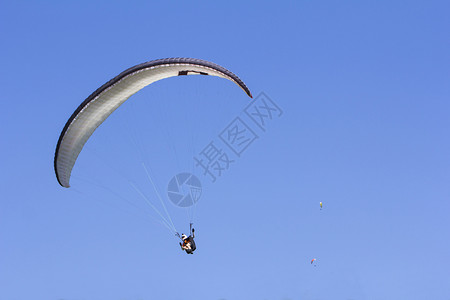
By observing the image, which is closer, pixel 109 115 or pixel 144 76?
pixel 144 76

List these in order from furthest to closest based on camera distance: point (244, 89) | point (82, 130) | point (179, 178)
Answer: point (179, 178), point (82, 130), point (244, 89)

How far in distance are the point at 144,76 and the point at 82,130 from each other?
445 cm

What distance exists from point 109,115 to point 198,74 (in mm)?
5575

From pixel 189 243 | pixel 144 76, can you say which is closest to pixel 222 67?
pixel 144 76

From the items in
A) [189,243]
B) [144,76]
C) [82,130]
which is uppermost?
[144,76]

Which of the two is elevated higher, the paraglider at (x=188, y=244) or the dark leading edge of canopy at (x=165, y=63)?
the dark leading edge of canopy at (x=165, y=63)

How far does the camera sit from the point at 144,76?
35031mm

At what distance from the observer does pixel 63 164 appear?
36.8m

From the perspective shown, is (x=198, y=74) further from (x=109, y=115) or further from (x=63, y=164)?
(x=63, y=164)

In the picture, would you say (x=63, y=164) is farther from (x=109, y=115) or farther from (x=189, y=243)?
(x=189, y=243)

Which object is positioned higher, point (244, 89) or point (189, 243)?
point (244, 89)

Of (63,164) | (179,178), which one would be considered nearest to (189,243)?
(179,178)

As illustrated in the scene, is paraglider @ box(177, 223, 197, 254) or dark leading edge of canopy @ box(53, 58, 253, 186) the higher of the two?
dark leading edge of canopy @ box(53, 58, 253, 186)

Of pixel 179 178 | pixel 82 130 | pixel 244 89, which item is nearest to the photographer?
pixel 244 89
